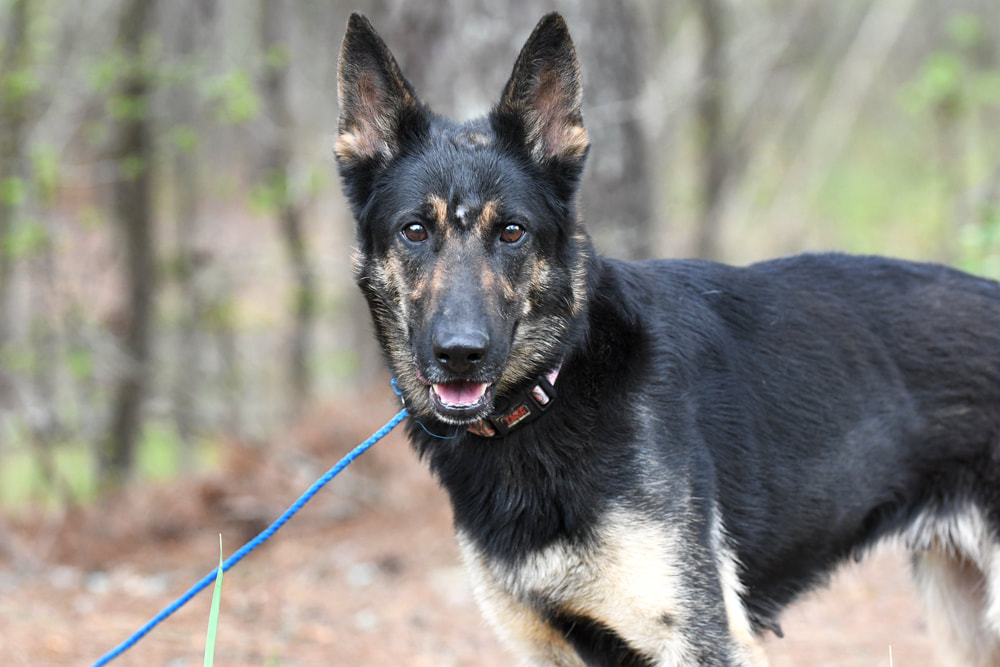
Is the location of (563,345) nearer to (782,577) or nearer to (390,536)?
(782,577)

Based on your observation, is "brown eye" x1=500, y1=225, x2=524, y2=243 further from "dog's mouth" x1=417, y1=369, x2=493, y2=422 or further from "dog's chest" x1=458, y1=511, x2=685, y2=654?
"dog's chest" x1=458, y1=511, x2=685, y2=654

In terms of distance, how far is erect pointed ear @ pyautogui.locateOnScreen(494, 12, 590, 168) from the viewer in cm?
319

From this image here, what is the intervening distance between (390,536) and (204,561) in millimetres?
1424

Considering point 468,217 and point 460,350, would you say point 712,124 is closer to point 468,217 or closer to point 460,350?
point 468,217

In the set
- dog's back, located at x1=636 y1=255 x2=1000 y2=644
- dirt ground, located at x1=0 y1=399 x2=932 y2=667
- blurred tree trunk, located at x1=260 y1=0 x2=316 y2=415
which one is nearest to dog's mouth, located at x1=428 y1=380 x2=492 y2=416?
dog's back, located at x1=636 y1=255 x2=1000 y2=644

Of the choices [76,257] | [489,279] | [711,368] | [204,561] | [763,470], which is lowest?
[204,561]

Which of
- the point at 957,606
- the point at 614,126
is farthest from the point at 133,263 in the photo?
the point at 957,606

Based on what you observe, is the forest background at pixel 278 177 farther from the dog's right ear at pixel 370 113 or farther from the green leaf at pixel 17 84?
the dog's right ear at pixel 370 113

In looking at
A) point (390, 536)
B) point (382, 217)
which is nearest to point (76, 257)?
point (390, 536)

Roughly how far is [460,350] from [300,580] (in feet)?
14.3

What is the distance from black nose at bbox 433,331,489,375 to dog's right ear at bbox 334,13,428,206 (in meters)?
0.87

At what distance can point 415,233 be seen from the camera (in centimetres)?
309

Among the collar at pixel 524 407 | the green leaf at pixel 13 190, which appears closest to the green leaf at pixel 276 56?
the green leaf at pixel 13 190

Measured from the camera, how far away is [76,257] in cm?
1008
